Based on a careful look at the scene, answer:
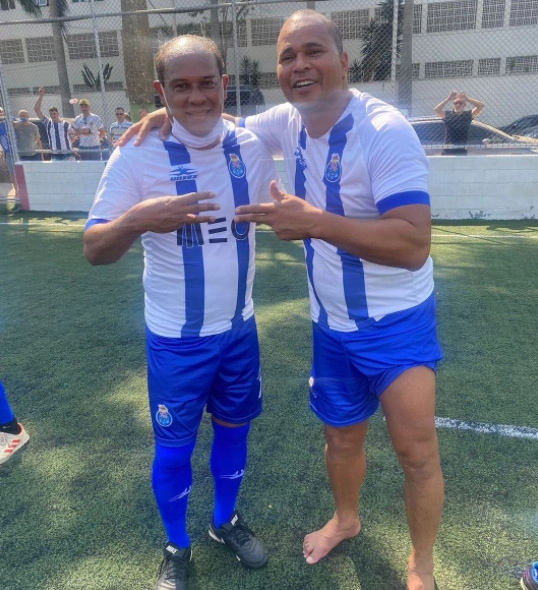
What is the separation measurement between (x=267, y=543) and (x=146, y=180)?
5.18 ft

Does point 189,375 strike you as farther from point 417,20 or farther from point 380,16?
point 417,20

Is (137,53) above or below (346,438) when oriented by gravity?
above

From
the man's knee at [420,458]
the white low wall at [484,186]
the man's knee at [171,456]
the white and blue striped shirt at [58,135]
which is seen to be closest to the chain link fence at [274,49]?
the white and blue striped shirt at [58,135]

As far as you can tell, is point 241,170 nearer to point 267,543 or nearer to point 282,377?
point 267,543

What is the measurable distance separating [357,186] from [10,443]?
236cm

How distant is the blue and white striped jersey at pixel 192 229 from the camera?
72.7 inches

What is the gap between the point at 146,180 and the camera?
1.86 meters

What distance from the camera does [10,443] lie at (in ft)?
9.59

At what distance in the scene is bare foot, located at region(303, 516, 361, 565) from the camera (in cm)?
219

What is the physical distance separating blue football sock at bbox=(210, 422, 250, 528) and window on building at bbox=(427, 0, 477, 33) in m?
16.5

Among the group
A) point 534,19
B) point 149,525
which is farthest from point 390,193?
point 534,19

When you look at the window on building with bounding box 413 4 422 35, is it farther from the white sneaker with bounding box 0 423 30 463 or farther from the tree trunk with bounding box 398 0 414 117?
the white sneaker with bounding box 0 423 30 463

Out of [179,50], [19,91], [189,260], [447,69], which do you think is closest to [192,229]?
[189,260]

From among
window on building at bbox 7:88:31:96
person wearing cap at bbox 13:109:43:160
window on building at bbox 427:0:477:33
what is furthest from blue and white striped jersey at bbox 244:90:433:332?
window on building at bbox 7:88:31:96
